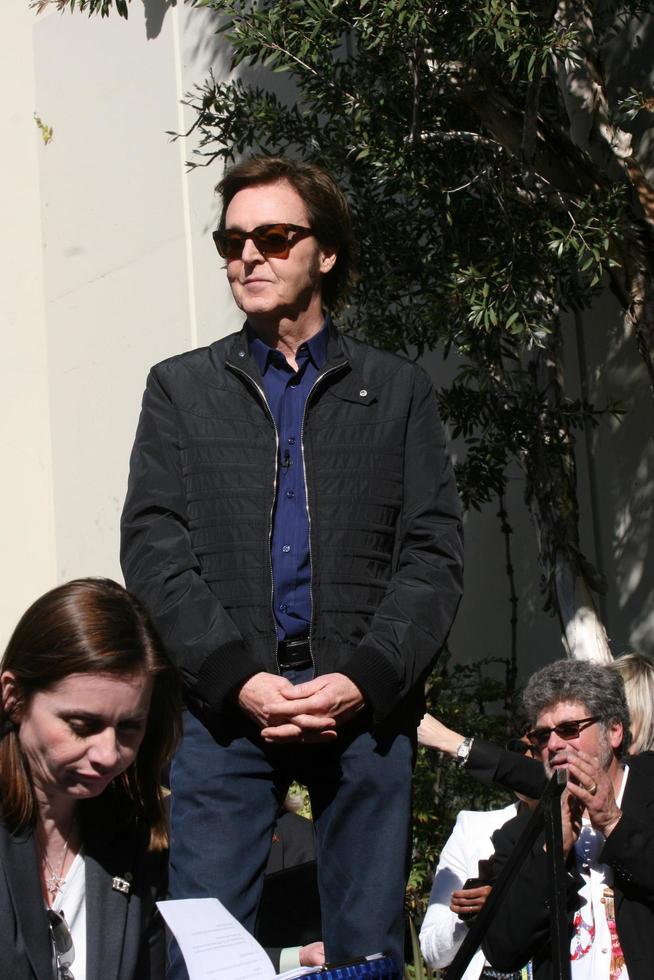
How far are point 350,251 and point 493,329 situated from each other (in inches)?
64.7

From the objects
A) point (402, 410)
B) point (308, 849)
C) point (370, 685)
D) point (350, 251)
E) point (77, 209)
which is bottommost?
point (308, 849)

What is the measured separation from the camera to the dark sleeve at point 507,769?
4.23 metres

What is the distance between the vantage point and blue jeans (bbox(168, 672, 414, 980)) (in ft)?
10.7

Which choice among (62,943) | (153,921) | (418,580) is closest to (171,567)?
(418,580)

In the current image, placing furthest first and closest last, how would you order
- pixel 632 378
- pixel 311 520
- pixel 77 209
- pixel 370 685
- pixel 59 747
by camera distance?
pixel 77 209
pixel 632 378
pixel 311 520
pixel 370 685
pixel 59 747

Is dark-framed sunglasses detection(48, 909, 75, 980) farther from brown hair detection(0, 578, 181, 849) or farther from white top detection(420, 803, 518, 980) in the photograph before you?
white top detection(420, 803, 518, 980)

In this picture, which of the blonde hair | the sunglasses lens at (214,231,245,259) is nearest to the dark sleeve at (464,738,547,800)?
the blonde hair

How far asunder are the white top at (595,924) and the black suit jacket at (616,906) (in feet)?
0.19

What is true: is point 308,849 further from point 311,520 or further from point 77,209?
point 77,209

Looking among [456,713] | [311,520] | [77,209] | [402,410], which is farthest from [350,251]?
[77,209]

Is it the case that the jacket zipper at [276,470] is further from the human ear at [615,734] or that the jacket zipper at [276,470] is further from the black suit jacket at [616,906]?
the human ear at [615,734]

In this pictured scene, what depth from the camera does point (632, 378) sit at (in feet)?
22.4

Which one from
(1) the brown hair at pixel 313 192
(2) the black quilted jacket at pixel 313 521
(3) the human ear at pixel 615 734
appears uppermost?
(1) the brown hair at pixel 313 192

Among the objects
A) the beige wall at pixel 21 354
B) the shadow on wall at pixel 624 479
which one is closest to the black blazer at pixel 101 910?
the shadow on wall at pixel 624 479
